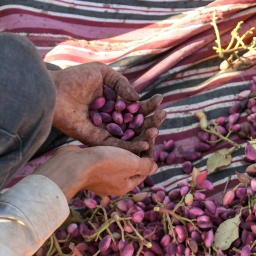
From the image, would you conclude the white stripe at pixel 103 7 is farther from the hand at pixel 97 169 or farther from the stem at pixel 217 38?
the hand at pixel 97 169

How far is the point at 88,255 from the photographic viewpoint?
1.50 meters

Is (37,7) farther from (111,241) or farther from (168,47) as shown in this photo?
(111,241)

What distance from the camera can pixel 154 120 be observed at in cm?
155

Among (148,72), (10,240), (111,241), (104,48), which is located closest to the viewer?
(10,240)

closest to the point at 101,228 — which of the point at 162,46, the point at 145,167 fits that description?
the point at 145,167

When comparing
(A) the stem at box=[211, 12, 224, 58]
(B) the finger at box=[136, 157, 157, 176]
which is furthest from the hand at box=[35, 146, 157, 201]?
(A) the stem at box=[211, 12, 224, 58]

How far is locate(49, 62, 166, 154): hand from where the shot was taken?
156 cm

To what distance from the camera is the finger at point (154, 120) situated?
154cm

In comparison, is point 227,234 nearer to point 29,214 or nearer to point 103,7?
point 29,214

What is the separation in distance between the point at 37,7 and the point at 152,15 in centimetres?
41

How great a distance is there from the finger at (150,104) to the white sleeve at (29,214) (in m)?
0.41

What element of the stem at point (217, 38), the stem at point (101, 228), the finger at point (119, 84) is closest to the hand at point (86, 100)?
the finger at point (119, 84)

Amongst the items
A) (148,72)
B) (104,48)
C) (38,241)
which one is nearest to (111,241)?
(38,241)

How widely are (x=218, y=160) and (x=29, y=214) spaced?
2.29ft
